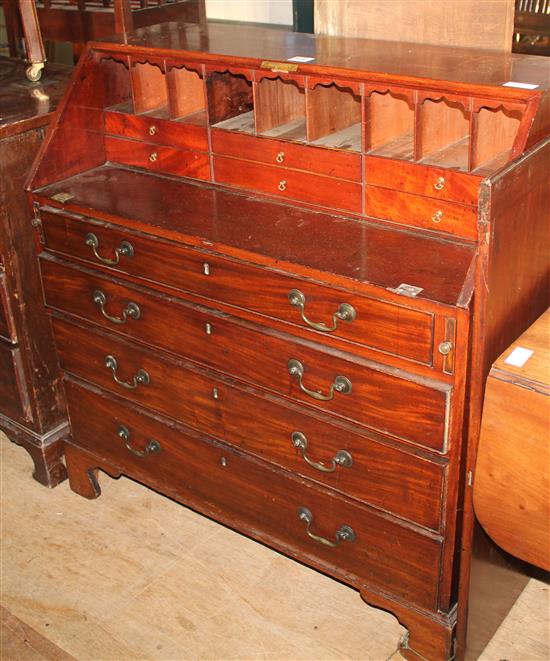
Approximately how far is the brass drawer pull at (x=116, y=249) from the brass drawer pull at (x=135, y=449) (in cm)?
58

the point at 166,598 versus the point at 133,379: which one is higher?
the point at 133,379

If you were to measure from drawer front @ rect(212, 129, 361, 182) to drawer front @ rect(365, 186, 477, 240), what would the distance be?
7 centimetres

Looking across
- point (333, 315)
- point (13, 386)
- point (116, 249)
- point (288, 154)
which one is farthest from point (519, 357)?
point (13, 386)

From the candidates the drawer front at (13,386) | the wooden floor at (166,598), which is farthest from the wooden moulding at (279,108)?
the wooden floor at (166,598)

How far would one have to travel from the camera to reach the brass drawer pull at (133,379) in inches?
104

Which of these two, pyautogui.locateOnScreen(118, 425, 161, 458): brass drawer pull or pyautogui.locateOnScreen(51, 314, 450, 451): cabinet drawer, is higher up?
pyautogui.locateOnScreen(51, 314, 450, 451): cabinet drawer

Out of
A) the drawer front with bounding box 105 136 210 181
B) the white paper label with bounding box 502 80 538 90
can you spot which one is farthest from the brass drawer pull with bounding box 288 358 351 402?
the white paper label with bounding box 502 80 538 90

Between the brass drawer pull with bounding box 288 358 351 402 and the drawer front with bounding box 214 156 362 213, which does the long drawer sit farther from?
the drawer front with bounding box 214 156 362 213

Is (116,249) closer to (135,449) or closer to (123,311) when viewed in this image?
(123,311)

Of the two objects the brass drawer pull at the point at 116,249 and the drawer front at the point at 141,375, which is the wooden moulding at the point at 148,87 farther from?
the drawer front at the point at 141,375

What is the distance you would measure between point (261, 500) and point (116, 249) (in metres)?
0.82

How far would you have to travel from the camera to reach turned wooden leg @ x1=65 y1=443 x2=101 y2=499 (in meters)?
3.03

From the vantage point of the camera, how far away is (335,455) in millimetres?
2246

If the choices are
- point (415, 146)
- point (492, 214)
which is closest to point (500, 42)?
point (415, 146)
